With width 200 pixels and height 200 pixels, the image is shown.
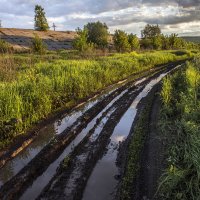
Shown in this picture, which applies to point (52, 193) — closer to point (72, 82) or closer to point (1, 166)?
point (1, 166)

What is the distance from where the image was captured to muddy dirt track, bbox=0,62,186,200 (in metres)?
5.60

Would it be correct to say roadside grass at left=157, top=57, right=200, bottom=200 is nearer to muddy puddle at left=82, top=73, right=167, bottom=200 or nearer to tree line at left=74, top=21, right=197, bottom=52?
muddy puddle at left=82, top=73, right=167, bottom=200

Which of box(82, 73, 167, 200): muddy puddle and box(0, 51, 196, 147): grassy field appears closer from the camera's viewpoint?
box(82, 73, 167, 200): muddy puddle

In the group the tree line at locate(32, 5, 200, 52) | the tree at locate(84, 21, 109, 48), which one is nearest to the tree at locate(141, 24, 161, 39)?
the tree line at locate(32, 5, 200, 52)

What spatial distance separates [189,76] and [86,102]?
474 centimetres

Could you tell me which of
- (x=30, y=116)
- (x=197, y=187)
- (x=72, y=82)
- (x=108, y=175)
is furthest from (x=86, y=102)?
(x=197, y=187)

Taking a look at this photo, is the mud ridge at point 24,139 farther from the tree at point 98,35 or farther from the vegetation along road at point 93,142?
the tree at point 98,35

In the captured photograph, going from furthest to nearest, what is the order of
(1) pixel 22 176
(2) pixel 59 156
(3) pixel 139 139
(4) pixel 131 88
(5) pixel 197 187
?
(4) pixel 131 88
(3) pixel 139 139
(2) pixel 59 156
(1) pixel 22 176
(5) pixel 197 187

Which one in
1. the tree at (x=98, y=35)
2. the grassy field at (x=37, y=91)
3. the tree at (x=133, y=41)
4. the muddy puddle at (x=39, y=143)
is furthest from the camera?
the tree at (x=98, y=35)

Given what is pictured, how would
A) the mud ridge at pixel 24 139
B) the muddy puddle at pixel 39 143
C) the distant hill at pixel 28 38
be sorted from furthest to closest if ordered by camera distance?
the distant hill at pixel 28 38, the mud ridge at pixel 24 139, the muddy puddle at pixel 39 143

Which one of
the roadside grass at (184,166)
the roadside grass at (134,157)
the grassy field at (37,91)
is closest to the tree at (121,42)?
the grassy field at (37,91)

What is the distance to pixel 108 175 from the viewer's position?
6.18m

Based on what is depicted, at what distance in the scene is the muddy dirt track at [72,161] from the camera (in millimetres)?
5598

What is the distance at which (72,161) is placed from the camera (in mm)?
6730
